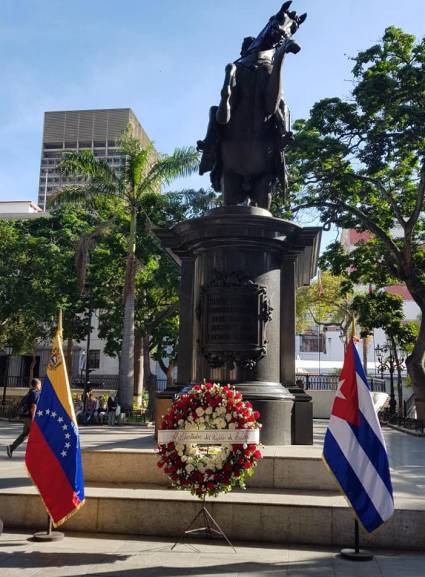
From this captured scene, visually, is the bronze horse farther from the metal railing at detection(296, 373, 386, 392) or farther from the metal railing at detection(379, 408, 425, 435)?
the metal railing at detection(296, 373, 386, 392)

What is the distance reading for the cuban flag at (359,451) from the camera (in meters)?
5.37

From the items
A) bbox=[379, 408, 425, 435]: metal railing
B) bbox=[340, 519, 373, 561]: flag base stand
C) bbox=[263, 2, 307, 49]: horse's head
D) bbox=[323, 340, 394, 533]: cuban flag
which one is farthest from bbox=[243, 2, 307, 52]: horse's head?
bbox=[379, 408, 425, 435]: metal railing

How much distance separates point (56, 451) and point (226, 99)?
6.05 metres

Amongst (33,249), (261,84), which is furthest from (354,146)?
(33,249)

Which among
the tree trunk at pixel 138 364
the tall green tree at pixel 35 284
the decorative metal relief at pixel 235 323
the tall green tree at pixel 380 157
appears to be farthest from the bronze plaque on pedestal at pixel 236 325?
the tree trunk at pixel 138 364

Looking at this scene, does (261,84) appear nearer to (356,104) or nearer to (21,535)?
(21,535)

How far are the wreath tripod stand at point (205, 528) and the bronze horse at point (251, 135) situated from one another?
17.7ft

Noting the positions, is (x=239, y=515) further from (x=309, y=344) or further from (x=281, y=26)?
(x=309, y=344)

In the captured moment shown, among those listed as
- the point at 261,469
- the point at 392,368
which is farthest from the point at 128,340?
the point at 261,469

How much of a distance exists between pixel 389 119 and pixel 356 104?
1395mm

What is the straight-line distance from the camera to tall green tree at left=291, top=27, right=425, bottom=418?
67.4 ft

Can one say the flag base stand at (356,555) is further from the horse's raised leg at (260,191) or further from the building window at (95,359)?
the building window at (95,359)

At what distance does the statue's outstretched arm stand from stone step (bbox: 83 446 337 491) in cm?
518

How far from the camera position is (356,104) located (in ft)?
70.4
